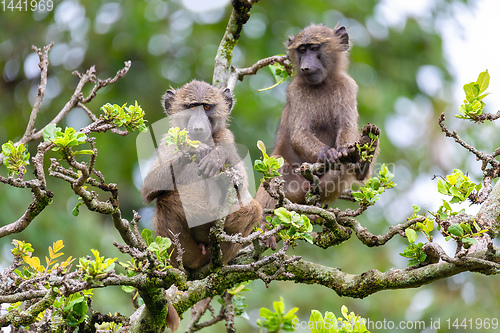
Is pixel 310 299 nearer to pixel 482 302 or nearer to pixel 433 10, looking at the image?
pixel 482 302

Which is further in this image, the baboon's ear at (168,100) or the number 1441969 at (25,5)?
the number 1441969 at (25,5)

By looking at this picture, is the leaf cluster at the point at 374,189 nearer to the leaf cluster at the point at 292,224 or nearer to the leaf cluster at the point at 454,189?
the leaf cluster at the point at 454,189

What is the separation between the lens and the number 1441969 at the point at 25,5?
12016mm

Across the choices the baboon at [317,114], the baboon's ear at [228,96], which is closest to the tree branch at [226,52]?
the baboon's ear at [228,96]

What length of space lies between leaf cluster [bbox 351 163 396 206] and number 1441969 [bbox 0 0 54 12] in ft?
32.3

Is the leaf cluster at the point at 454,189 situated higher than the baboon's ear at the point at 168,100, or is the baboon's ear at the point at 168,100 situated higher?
the baboon's ear at the point at 168,100

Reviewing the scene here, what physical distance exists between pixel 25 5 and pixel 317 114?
8.62 metres

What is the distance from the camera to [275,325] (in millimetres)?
3025

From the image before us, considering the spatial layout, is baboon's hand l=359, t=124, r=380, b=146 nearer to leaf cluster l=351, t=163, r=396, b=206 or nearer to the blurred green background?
leaf cluster l=351, t=163, r=396, b=206

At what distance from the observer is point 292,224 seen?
3705mm

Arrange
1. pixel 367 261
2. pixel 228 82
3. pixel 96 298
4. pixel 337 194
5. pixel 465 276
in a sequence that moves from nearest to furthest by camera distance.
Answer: pixel 228 82 → pixel 337 194 → pixel 96 298 → pixel 465 276 → pixel 367 261

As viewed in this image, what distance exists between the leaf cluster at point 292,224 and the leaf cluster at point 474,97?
1.49 m

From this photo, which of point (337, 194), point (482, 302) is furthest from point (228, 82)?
point (482, 302)

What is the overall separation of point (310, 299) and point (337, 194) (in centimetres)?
539
